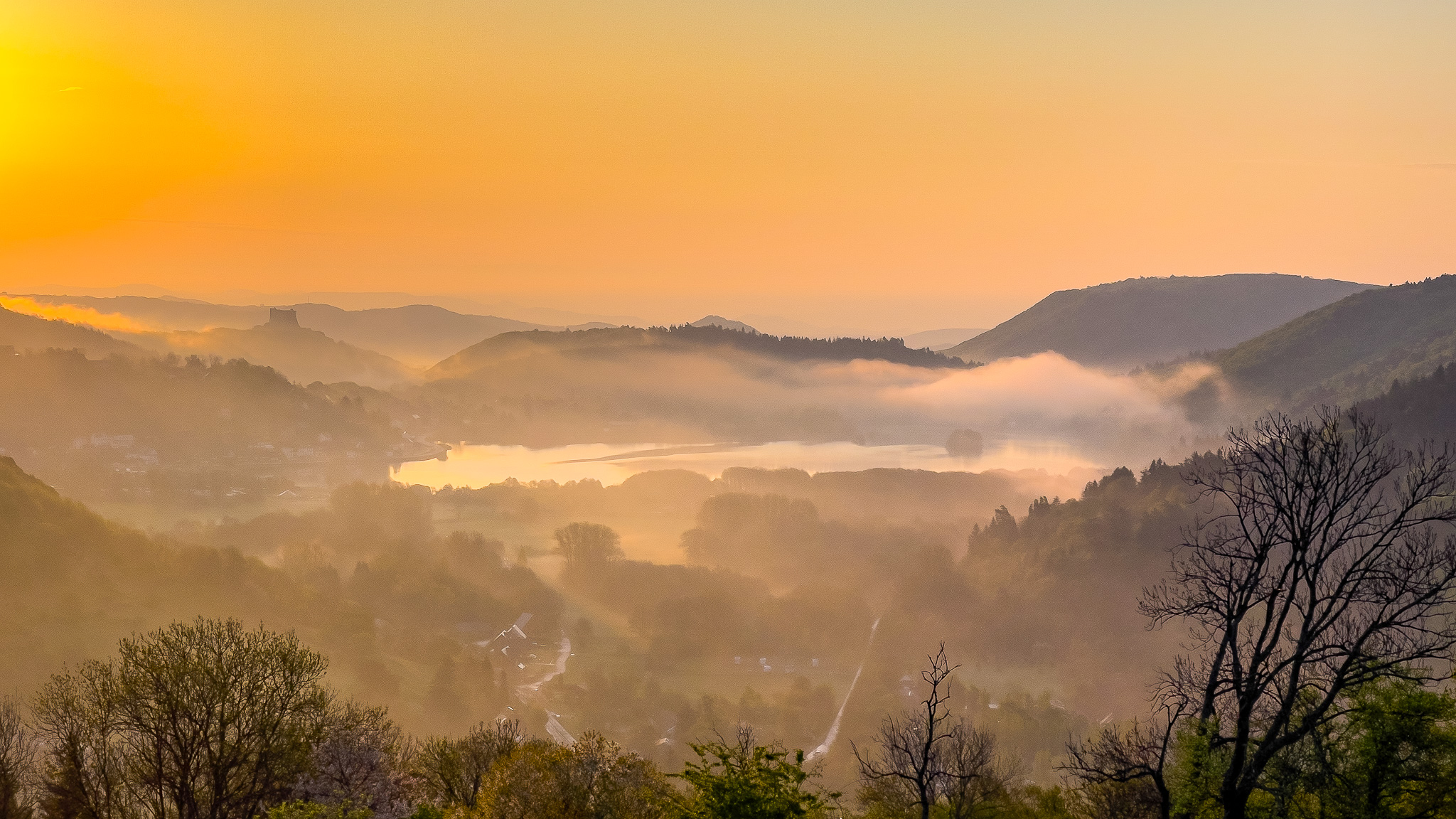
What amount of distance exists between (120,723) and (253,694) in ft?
12.1

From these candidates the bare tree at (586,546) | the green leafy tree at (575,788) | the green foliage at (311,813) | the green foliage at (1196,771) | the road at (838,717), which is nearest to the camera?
the green foliage at (1196,771)

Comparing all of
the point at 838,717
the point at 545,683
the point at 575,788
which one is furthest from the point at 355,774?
the point at 838,717

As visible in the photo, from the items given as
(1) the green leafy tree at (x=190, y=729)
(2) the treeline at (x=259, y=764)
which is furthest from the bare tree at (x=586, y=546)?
(1) the green leafy tree at (x=190, y=729)

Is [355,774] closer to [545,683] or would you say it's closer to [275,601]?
[545,683]

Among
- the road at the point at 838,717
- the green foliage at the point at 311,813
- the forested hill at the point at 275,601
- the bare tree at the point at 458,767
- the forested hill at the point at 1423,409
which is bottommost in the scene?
the road at the point at 838,717

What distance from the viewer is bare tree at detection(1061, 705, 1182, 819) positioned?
20094 millimetres

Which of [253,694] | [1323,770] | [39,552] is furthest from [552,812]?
[39,552]

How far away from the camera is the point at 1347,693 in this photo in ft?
70.9

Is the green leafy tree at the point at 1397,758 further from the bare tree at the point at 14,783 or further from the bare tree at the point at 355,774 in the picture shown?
the bare tree at the point at 14,783

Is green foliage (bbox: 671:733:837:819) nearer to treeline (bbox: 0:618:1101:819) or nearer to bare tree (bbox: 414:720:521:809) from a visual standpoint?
treeline (bbox: 0:618:1101:819)

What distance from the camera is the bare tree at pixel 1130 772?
2009 centimetres

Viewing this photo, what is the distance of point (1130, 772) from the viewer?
21875 millimetres

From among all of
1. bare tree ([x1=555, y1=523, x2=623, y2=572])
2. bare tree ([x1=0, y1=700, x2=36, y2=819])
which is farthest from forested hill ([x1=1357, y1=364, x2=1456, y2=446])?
bare tree ([x1=0, y1=700, x2=36, y2=819])

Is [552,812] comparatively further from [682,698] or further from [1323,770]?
[682,698]
